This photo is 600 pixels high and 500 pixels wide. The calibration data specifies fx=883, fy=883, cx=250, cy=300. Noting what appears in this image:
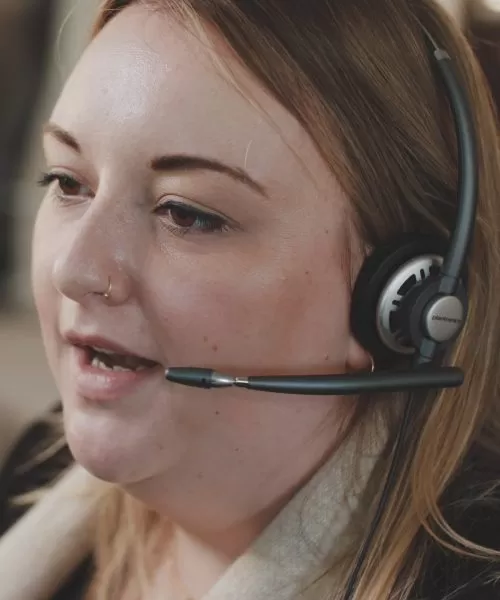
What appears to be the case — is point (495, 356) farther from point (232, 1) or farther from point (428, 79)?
point (232, 1)

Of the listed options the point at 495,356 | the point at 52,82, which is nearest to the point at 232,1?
the point at 495,356

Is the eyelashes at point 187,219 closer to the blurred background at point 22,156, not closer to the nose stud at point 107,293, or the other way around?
the nose stud at point 107,293

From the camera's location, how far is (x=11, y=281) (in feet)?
6.34

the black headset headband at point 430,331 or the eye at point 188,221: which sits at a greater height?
the eye at point 188,221

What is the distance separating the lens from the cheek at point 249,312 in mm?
774

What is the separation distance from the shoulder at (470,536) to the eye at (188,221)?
1.14ft

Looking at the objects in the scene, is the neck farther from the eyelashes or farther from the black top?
the eyelashes

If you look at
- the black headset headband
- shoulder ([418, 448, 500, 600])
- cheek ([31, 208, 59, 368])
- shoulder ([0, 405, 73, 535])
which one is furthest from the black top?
shoulder ([0, 405, 73, 535])

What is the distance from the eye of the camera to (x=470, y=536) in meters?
0.82

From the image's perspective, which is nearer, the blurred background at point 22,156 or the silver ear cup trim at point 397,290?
the silver ear cup trim at point 397,290

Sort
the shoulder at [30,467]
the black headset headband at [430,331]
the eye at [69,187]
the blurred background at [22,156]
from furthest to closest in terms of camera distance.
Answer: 1. the blurred background at [22,156]
2. the shoulder at [30,467]
3. the eye at [69,187]
4. the black headset headband at [430,331]

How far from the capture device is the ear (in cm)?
83

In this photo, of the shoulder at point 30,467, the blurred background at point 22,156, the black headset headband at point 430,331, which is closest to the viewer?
the black headset headband at point 430,331

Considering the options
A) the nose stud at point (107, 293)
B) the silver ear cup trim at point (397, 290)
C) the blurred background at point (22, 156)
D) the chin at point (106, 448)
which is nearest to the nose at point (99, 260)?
the nose stud at point (107, 293)
